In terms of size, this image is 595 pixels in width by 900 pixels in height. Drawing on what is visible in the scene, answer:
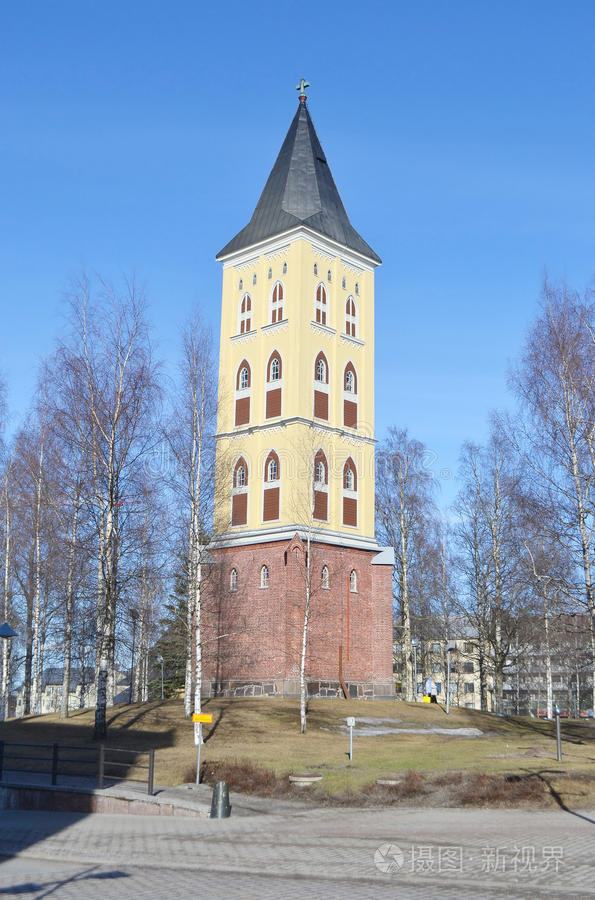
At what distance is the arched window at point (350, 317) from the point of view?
158ft

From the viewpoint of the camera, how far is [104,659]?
29172 millimetres

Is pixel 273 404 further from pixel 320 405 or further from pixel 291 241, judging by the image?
pixel 291 241

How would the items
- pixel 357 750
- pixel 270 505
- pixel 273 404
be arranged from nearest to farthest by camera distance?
1. pixel 357 750
2. pixel 270 505
3. pixel 273 404

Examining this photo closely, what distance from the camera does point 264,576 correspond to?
42.8 metres

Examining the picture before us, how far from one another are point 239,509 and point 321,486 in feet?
14.1

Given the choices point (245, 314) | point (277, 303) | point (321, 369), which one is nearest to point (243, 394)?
point (321, 369)

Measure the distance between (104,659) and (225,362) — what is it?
72.7ft

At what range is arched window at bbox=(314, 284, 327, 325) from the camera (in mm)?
46438

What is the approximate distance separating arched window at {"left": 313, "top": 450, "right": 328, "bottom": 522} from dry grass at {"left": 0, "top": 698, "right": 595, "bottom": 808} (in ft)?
29.9

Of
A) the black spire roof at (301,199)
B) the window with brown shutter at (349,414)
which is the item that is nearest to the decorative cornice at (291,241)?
the black spire roof at (301,199)

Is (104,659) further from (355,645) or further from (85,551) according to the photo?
(355,645)

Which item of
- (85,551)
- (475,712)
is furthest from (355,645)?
(85,551)

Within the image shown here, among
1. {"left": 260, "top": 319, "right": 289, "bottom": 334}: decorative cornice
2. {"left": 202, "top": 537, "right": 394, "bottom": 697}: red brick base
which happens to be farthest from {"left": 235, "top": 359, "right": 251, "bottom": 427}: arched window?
{"left": 202, "top": 537, "right": 394, "bottom": 697}: red brick base

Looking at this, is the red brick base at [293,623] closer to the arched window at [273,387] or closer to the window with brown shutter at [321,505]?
the window with brown shutter at [321,505]
